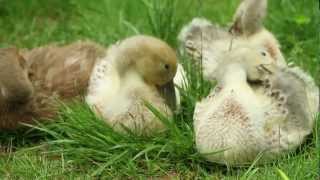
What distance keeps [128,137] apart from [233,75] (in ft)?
2.09

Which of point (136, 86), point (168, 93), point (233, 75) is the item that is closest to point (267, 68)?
point (233, 75)

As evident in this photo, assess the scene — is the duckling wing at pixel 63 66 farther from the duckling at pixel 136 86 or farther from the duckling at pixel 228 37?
the duckling at pixel 228 37

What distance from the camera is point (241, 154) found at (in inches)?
179

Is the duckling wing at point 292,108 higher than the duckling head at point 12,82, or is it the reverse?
the duckling head at point 12,82

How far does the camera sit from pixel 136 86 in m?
4.89

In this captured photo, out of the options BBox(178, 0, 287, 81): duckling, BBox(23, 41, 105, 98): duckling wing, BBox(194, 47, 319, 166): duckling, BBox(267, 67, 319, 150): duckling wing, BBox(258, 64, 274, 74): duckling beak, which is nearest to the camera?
BBox(194, 47, 319, 166): duckling

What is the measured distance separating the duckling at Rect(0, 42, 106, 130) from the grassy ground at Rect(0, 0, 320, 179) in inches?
4.7

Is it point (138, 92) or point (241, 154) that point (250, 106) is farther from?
point (138, 92)

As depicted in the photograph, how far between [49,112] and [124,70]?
51 cm

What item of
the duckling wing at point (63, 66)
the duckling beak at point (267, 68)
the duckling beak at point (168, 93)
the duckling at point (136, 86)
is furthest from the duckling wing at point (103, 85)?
the duckling beak at point (267, 68)

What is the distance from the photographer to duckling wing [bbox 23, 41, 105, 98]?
206 inches

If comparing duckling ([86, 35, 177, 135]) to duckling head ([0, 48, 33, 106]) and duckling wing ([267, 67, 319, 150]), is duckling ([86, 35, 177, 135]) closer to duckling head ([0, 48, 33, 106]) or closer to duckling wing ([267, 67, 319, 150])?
duckling head ([0, 48, 33, 106])

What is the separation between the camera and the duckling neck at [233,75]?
4.78 m

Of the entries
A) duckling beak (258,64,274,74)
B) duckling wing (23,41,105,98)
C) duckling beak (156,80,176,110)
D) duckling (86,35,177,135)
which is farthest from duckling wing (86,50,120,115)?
duckling beak (258,64,274,74)
